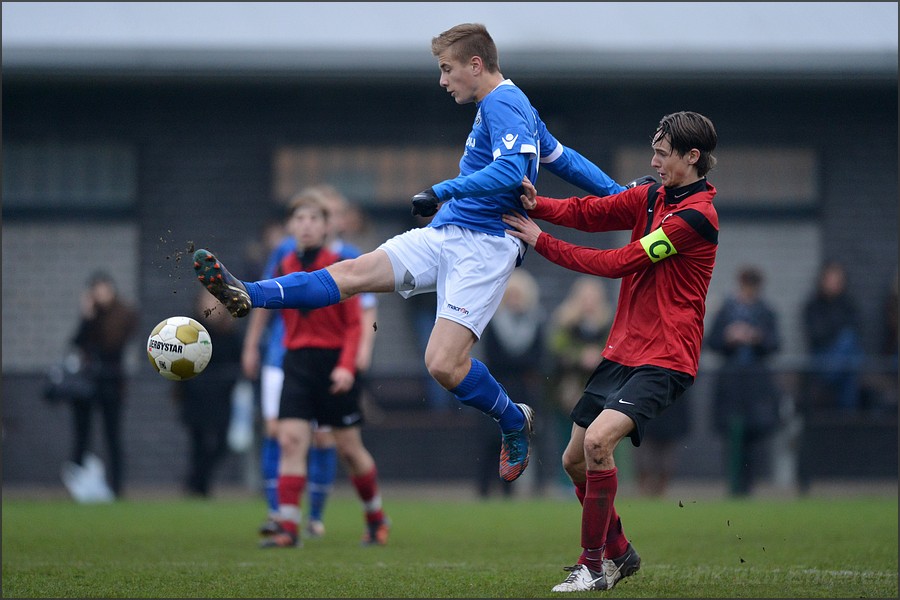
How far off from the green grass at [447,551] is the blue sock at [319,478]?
224 millimetres

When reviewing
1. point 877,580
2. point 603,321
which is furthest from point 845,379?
point 877,580

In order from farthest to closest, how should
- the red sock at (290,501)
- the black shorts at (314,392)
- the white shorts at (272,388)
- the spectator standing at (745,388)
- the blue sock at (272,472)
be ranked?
the spectator standing at (745,388)
the white shorts at (272,388)
the blue sock at (272,472)
the black shorts at (314,392)
the red sock at (290,501)

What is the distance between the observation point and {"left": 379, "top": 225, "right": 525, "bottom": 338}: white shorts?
259 inches

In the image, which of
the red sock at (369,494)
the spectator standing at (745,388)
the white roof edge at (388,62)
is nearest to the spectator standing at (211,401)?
the white roof edge at (388,62)

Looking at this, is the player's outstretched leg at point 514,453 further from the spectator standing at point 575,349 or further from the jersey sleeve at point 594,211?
the spectator standing at point 575,349

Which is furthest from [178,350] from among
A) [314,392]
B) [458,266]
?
[314,392]

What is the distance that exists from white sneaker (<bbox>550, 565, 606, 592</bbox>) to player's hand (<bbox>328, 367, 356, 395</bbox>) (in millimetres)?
2876

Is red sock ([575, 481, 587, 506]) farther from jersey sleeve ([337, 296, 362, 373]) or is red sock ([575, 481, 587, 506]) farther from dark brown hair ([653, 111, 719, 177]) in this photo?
jersey sleeve ([337, 296, 362, 373])

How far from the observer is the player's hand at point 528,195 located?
6.48 metres

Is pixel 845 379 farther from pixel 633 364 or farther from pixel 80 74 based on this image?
pixel 80 74

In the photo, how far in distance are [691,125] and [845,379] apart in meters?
7.33

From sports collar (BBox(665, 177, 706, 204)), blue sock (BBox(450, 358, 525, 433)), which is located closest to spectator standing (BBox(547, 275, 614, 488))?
blue sock (BBox(450, 358, 525, 433))

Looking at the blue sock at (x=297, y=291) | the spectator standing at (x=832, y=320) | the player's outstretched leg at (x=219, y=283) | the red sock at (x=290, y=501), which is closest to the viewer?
the player's outstretched leg at (x=219, y=283)

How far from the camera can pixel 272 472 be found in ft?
31.8
